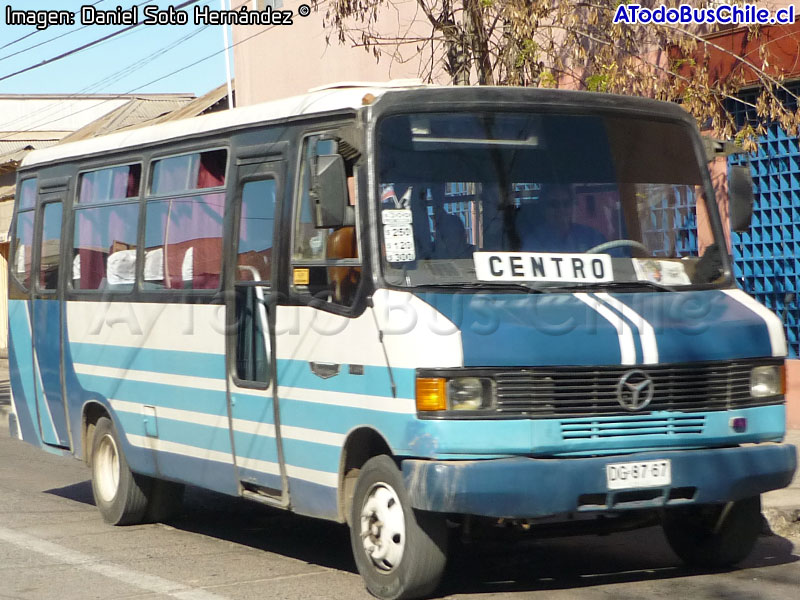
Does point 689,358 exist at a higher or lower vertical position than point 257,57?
lower

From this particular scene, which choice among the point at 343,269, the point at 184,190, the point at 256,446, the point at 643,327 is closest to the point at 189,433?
the point at 256,446

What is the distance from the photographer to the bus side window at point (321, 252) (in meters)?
6.88

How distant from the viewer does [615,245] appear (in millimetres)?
7125

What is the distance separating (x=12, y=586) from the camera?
23.8 feet

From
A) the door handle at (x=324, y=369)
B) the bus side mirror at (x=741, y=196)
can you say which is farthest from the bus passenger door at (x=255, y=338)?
the bus side mirror at (x=741, y=196)

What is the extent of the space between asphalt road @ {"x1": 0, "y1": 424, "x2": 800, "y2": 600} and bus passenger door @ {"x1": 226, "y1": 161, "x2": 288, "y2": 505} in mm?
552

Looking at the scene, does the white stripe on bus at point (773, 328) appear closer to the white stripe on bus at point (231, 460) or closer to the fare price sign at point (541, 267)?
the fare price sign at point (541, 267)

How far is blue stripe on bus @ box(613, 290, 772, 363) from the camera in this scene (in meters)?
6.63

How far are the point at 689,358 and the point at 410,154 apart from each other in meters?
1.74

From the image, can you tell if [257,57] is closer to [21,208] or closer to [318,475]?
[21,208]

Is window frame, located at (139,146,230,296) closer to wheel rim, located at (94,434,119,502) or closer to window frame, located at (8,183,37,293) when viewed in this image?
wheel rim, located at (94,434,119,502)

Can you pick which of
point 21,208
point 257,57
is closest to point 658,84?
point 21,208

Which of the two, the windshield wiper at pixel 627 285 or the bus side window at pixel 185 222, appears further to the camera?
the bus side window at pixel 185 222

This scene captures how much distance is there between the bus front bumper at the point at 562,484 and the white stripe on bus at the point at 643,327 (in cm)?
47
